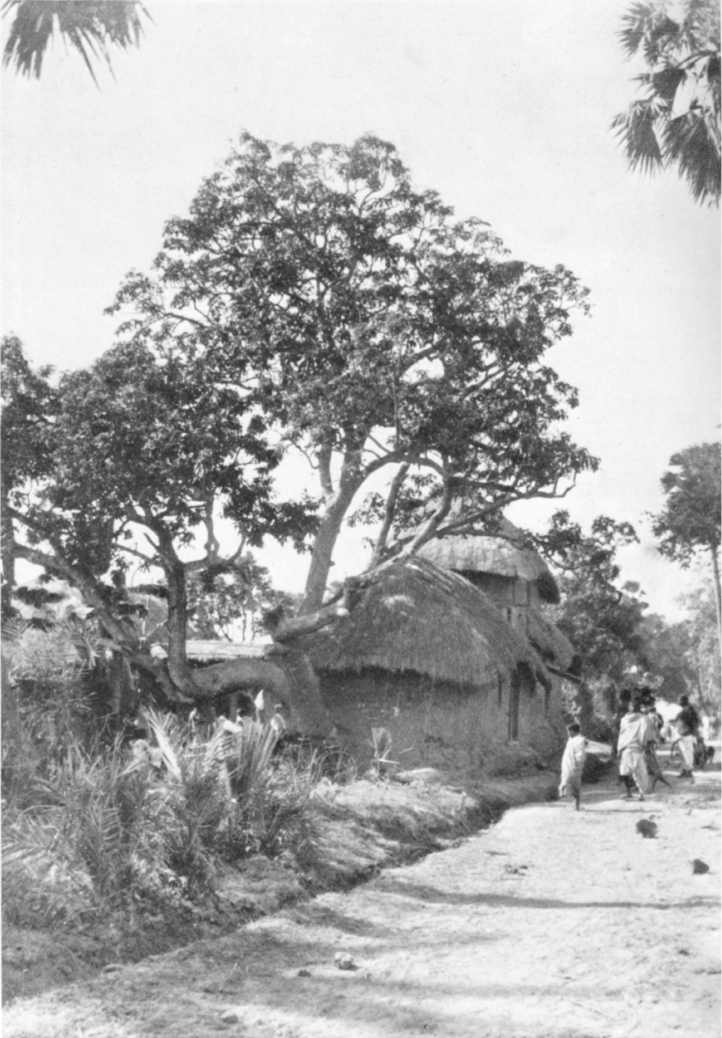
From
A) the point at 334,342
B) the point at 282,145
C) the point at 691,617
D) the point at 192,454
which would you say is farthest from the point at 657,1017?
the point at 691,617

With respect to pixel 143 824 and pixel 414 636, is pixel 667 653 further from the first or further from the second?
pixel 143 824

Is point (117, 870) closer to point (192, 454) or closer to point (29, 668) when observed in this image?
point (29, 668)

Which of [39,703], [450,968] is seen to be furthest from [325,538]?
[450,968]

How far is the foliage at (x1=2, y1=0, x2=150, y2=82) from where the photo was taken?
539 cm

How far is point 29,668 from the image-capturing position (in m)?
8.75

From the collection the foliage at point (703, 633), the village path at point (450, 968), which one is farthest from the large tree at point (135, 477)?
the foliage at point (703, 633)

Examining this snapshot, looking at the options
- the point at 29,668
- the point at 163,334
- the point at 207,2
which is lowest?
the point at 29,668

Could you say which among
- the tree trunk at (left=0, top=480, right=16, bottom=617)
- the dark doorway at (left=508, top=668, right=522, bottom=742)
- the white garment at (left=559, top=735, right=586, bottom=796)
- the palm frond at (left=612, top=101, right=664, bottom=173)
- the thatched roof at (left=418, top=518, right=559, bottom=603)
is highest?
the palm frond at (left=612, top=101, right=664, bottom=173)

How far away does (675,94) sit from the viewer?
26.7 ft

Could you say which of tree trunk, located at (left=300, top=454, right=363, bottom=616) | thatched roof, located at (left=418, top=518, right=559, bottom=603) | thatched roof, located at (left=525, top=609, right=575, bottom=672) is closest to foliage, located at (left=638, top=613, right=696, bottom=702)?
thatched roof, located at (left=525, top=609, right=575, bottom=672)

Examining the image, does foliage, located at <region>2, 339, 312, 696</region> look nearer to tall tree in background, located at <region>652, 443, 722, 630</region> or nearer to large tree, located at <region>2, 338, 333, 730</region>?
large tree, located at <region>2, 338, 333, 730</region>

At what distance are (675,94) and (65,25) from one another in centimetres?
488

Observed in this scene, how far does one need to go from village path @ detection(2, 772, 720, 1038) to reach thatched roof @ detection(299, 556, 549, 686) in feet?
20.6

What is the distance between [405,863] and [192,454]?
6112 mm
